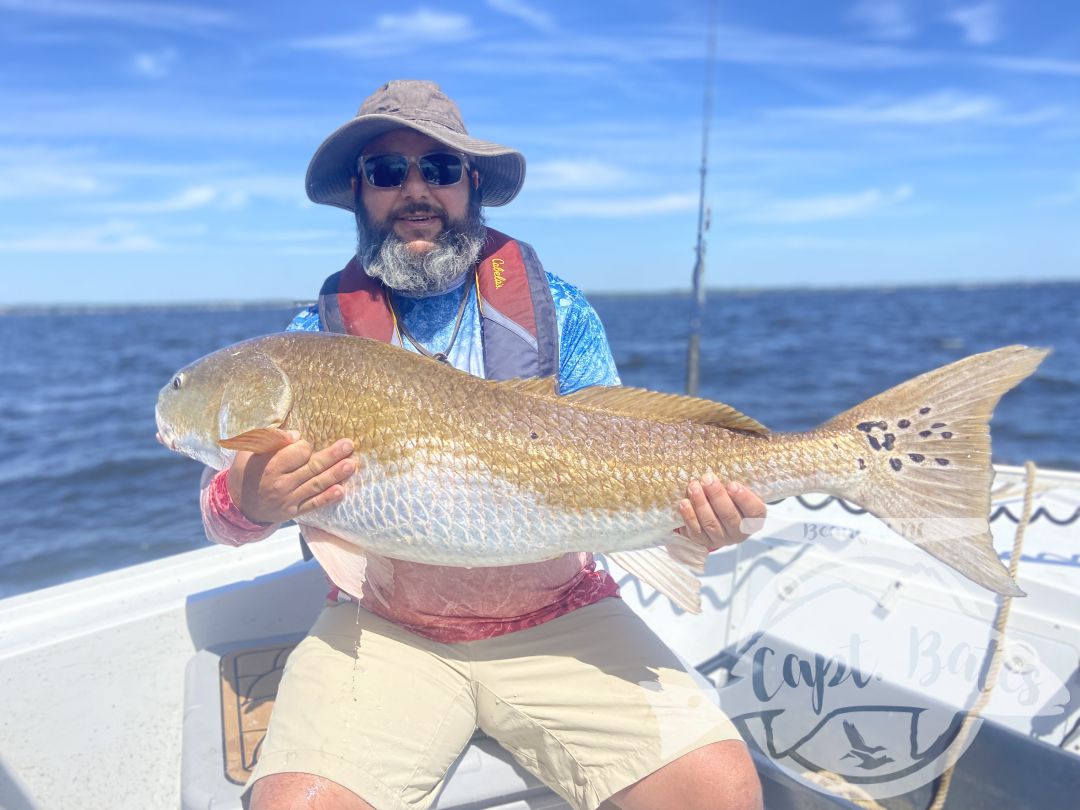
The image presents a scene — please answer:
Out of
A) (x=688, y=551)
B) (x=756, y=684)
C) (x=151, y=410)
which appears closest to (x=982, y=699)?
(x=756, y=684)

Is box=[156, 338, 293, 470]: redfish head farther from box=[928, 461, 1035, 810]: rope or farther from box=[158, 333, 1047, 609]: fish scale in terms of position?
box=[928, 461, 1035, 810]: rope

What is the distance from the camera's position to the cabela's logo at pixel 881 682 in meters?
3.07

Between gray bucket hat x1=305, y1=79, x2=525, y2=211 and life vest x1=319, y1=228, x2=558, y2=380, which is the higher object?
gray bucket hat x1=305, y1=79, x2=525, y2=211

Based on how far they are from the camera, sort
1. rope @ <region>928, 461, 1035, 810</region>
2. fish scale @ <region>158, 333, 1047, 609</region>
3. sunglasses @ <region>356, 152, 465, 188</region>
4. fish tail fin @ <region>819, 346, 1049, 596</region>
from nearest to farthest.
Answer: fish tail fin @ <region>819, 346, 1049, 596</region>, fish scale @ <region>158, 333, 1047, 609</region>, rope @ <region>928, 461, 1035, 810</region>, sunglasses @ <region>356, 152, 465, 188</region>

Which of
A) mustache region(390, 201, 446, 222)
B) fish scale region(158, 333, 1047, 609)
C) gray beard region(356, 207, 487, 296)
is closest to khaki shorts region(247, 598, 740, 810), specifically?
fish scale region(158, 333, 1047, 609)

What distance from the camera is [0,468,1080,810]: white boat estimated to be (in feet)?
9.55

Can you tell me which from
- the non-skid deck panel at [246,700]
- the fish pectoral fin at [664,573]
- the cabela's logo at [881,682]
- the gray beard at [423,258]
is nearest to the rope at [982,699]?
the cabela's logo at [881,682]

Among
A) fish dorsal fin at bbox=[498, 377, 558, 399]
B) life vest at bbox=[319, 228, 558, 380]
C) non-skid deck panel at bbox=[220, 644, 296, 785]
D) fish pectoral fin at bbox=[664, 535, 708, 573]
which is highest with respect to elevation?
life vest at bbox=[319, 228, 558, 380]

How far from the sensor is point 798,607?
3.99m

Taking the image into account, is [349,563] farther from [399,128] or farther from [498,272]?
[399,128]

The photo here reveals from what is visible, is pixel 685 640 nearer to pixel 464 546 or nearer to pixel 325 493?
pixel 464 546

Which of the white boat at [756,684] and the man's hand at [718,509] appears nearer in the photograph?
the man's hand at [718,509]

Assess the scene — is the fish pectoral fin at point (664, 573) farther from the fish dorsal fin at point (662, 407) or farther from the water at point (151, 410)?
the water at point (151, 410)

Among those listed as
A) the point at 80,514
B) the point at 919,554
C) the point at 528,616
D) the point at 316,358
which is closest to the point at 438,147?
the point at 316,358
